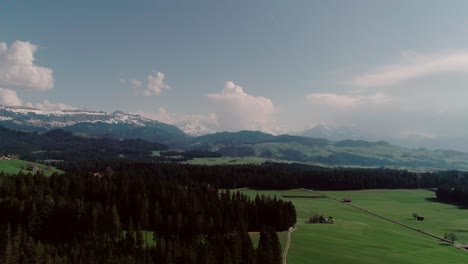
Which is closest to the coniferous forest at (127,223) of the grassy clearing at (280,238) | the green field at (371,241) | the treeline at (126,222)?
the treeline at (126,222)

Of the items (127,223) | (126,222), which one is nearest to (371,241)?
(127,223)

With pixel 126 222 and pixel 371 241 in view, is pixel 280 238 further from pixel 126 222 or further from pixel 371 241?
pixel 126 222

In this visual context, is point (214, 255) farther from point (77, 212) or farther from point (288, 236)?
point (77, 212)

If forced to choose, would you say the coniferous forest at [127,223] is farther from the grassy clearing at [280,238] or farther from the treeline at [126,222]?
the grassy clearing at [280,238]

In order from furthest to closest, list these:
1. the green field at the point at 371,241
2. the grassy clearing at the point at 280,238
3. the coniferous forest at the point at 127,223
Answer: the grassy clearing at the point at 280,238
the green field at the point at 371,241
the coniferous forest at the point at 127,223

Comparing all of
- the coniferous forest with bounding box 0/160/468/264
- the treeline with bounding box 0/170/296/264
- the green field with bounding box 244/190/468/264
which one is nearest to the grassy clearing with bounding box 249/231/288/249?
the green field with bounding box 244/190/468/264

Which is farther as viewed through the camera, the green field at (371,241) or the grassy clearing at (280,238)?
the grassy clearing at (280,238)

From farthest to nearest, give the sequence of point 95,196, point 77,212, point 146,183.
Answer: point 146,183 < point 95,196 < point 77,212

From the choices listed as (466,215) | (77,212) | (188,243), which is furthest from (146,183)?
(466,215)
